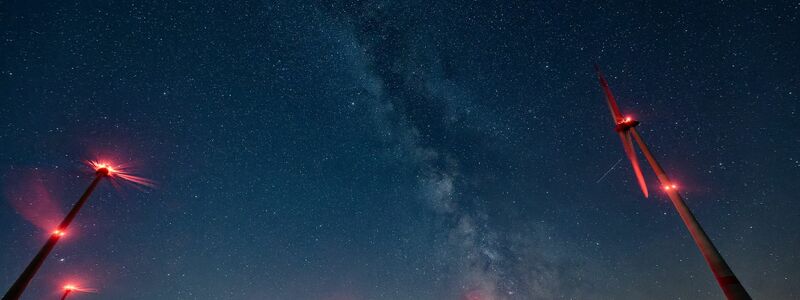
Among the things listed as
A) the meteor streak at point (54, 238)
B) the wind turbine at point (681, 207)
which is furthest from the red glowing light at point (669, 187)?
the meteor streak at point (54, 238)

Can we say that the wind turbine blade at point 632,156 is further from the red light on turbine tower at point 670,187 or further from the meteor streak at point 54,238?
the meteor streak at point 54,238

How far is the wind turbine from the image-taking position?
32.3ft

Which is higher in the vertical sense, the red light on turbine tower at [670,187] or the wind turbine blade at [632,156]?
the wind turbine blade at [632,156]

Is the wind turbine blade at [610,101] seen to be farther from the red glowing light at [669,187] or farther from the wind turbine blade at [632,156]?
the red glowing light at [669,187]

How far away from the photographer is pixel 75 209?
13.0 m

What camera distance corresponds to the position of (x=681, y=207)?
39.1 feet

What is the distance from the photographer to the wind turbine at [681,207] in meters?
9.86

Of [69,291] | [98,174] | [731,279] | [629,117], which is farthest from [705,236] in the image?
[69,291]

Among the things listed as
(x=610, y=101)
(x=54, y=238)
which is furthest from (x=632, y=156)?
(x=54, y=238)

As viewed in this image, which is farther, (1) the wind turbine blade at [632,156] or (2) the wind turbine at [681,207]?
(1) the wind turbine blade at [632,156]

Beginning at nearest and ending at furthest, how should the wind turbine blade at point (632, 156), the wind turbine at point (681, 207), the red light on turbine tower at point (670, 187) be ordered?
the wind turbine at point (681, 207), the red light on turbine tower at point (670, 187), the wind turbine blade at point (632, 156)

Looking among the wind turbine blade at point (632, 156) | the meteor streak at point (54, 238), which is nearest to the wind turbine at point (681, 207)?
the wind turbine blade at point (632, 156)

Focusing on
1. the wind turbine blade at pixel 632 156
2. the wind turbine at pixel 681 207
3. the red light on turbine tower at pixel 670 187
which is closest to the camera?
the wind turbine at pixel 681 207

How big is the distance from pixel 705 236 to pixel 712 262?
0.93m
